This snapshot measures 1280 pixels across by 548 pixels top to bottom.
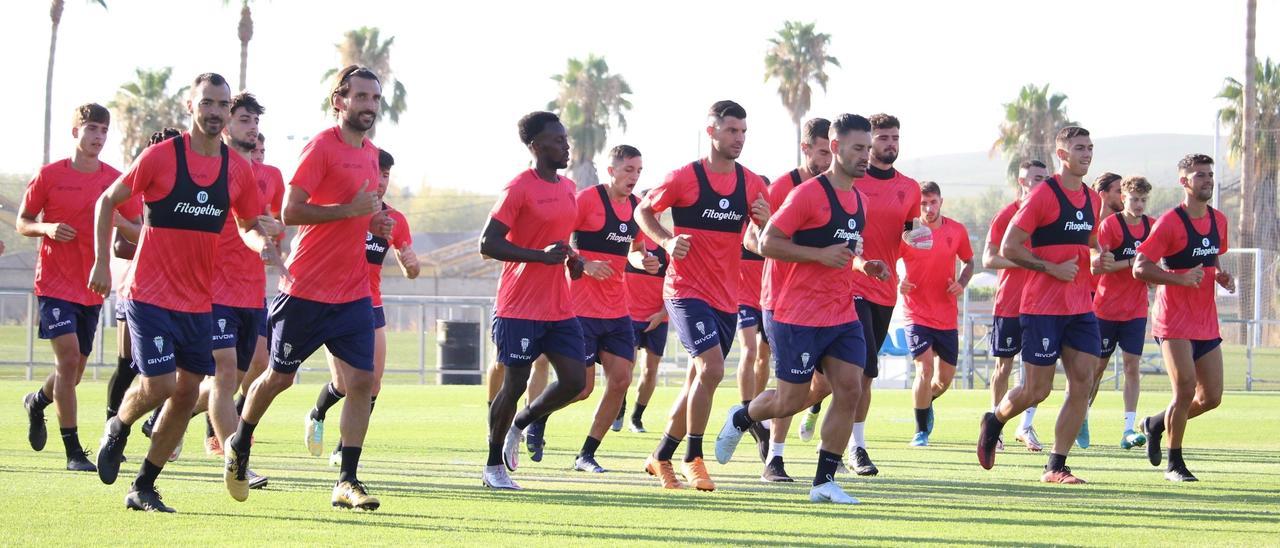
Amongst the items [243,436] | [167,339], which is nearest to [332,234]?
[167,339]

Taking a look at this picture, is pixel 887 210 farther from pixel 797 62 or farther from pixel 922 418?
pixel 797 62

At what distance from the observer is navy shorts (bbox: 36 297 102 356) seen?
1124 centimetres

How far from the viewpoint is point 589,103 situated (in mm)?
63219

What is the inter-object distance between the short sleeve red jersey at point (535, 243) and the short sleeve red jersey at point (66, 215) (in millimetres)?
3229

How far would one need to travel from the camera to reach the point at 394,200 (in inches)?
4476

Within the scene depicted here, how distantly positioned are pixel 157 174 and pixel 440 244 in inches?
2885

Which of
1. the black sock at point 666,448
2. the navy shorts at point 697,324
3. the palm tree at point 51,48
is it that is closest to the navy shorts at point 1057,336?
the navy shorts at point 697,324

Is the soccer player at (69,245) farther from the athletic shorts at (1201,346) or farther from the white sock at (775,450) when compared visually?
the athletic shorts at (1201,346)

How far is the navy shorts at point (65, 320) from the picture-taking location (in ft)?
36.9

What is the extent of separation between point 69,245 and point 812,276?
17.8ft

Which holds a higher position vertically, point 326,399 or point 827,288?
point 827,288

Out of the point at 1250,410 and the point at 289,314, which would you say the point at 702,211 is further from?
the point at 1250,410

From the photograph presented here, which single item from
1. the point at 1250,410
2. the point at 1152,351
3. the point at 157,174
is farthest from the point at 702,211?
the point at 1152,351

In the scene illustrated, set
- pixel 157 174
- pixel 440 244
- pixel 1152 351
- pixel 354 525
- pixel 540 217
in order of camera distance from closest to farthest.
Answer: pixel 354 525, pixel 157 174, pixel 540 217, pixel 1152 351, pixel 440 244
